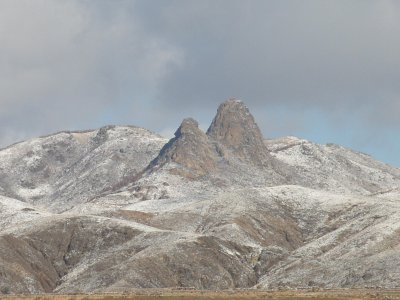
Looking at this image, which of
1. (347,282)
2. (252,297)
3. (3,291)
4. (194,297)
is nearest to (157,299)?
(194,297)

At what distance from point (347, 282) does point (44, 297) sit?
269ft

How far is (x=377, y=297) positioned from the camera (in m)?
113

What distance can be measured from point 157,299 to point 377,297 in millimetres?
31065

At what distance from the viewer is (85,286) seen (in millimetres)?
198875

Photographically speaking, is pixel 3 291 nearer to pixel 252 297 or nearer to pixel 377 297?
pixel 252 297

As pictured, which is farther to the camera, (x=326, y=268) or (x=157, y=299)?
(x=326, y=268)

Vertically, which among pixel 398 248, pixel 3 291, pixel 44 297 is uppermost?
pixel 398 248

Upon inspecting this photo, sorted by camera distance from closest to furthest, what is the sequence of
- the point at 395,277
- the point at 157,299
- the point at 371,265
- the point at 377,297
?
the point at 377,297 → the point at 157,299 → the point at 395,277 → the point at 371,265

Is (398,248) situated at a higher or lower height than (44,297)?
higher

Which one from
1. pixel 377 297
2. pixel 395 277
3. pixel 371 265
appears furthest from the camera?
pixel 371 265

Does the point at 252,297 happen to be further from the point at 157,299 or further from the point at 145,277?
the point at 145,277

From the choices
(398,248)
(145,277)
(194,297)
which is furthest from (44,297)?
(398,248)

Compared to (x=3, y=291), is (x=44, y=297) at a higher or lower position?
lower

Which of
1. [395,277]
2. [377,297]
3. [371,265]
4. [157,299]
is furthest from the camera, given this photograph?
[371,265]
